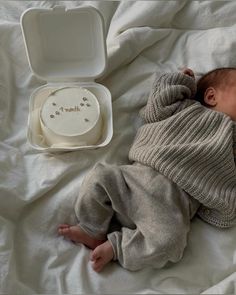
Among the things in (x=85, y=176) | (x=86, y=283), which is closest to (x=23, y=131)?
(x=85, y=176)

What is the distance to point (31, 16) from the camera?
3.61 feet

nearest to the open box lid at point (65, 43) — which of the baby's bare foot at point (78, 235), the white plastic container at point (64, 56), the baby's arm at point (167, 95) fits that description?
the white plastic container at point (64, 56)

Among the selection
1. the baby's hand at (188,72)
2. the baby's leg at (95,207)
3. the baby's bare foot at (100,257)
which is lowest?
the baby's bare foot at (100,257)

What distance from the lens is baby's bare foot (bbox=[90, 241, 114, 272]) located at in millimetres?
965

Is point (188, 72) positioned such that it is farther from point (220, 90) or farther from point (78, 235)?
point (78, 235)

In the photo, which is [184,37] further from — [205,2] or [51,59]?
[51,59]

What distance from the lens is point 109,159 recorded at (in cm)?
109

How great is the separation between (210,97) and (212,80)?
0.04 metres

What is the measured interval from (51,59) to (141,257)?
545mm

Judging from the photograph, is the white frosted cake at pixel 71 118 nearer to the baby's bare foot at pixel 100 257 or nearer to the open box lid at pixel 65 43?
the open box lid at pixel 65 43

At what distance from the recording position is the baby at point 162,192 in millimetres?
964

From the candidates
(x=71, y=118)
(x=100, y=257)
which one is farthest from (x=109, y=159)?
(x=100, y=257)

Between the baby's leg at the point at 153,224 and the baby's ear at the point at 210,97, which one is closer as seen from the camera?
the baby's leg at the point at 153,224

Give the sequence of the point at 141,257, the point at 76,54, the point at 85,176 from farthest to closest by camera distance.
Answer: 1. the point at 76,54
2. the point at 85,176
3. the point at 141,257
